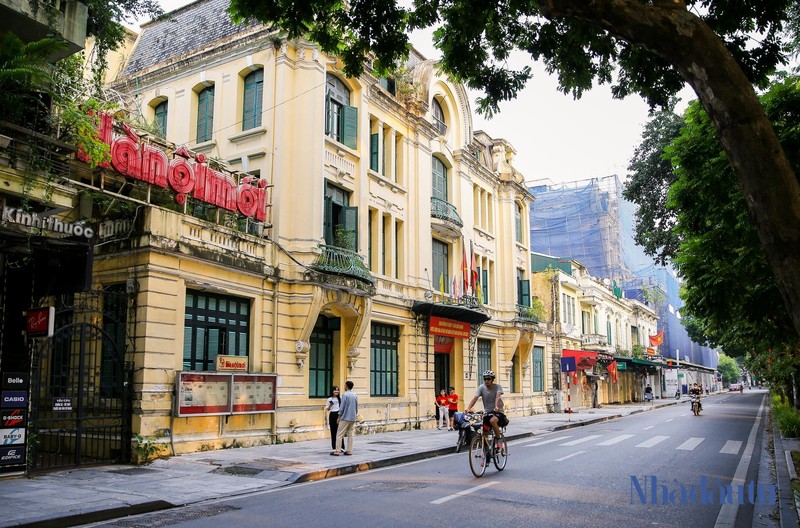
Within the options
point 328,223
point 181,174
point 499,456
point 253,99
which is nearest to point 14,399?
point 181,174

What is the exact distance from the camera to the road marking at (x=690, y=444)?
16859 mm

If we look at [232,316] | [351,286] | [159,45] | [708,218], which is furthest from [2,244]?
[159,45]

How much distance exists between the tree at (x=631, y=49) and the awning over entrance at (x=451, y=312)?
14.0 meters

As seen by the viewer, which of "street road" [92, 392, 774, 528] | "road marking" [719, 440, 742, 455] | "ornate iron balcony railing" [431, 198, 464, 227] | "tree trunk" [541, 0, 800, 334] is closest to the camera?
"tree trunk" [541, 0, 800, 334]

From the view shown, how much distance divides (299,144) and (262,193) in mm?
2153

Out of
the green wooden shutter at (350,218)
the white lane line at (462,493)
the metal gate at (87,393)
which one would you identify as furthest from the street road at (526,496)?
the green wooden shutter at (350,218)

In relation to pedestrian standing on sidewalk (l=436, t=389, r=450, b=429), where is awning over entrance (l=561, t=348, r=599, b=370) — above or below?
above

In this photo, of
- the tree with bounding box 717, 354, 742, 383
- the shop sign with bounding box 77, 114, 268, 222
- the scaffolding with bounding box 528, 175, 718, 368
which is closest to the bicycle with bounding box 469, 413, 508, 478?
the shop sign with bounding box 77, 114, 268, 222

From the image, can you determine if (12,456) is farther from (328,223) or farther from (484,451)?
(328,223)

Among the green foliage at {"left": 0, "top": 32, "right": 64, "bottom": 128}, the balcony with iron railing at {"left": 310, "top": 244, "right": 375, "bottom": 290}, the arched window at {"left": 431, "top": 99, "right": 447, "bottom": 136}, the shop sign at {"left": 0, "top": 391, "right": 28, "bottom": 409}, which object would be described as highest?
the arched window at {"left": 431, "top": 99, "right": 447, "bottom": 136}

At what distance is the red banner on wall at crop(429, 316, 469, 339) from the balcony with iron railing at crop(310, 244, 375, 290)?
5.88 metres

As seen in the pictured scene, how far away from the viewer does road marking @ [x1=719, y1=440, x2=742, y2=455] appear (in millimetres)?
16180

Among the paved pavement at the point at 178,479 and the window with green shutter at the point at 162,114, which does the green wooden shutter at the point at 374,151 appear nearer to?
the window with green shutter at the point at 162,114

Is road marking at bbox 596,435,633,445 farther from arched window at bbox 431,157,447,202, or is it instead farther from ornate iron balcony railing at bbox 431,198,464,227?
arched window at bbox 431,157,447,202
